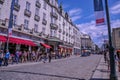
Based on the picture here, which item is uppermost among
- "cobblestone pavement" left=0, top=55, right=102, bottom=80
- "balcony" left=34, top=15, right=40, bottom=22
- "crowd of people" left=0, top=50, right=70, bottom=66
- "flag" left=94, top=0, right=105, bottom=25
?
"balcony" left=34, top=15, right=40, bottom=22

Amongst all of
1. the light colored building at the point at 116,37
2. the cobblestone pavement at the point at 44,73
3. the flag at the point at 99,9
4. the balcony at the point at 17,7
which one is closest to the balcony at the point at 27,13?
the balcony at the point at 17,7

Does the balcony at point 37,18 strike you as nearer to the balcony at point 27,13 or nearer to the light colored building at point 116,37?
the balcony at point 27,13

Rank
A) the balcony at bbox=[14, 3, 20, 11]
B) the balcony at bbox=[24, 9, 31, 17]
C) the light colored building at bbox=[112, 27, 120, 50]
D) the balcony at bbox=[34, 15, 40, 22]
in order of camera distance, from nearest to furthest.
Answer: the balcony at bbox=[14, 3, 20, 11]
the balcony at bbox=[24, 9, 31, 17]
the balcony at bbox=[34, 15, 40, 22]
the light colored building at bbox=[112, 27, 120, 50]

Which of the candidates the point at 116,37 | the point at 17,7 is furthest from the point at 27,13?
the point at 116,37

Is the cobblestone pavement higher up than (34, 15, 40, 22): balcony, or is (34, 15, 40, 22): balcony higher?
(34, 15, 40, 22): balcony

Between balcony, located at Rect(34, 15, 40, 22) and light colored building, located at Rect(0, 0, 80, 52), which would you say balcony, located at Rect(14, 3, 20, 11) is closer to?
light colored building, located at Rect(0, 0, 80, 52)

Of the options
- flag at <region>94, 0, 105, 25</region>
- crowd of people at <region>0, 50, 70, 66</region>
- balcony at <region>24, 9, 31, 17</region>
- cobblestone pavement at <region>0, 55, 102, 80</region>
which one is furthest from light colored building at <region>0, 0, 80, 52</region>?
flag at <region>94, 0, 105, 25</region>

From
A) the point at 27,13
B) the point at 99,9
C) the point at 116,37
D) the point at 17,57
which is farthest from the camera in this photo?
the point at 116,37

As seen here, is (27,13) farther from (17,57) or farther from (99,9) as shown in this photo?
(99,9)

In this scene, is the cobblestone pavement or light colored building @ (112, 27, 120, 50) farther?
light colored building @ (112, 27, 120, 50)

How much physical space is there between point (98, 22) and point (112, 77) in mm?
2978

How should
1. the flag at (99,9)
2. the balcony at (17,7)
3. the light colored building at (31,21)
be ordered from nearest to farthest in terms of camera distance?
the flag at (99,9)
the light colored building at (31,21)
the balcony at (17,7)

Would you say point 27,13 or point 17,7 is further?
point 27,13


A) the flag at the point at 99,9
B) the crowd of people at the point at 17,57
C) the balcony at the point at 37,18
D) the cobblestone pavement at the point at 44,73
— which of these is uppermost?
the balcony at the point at 37,18
